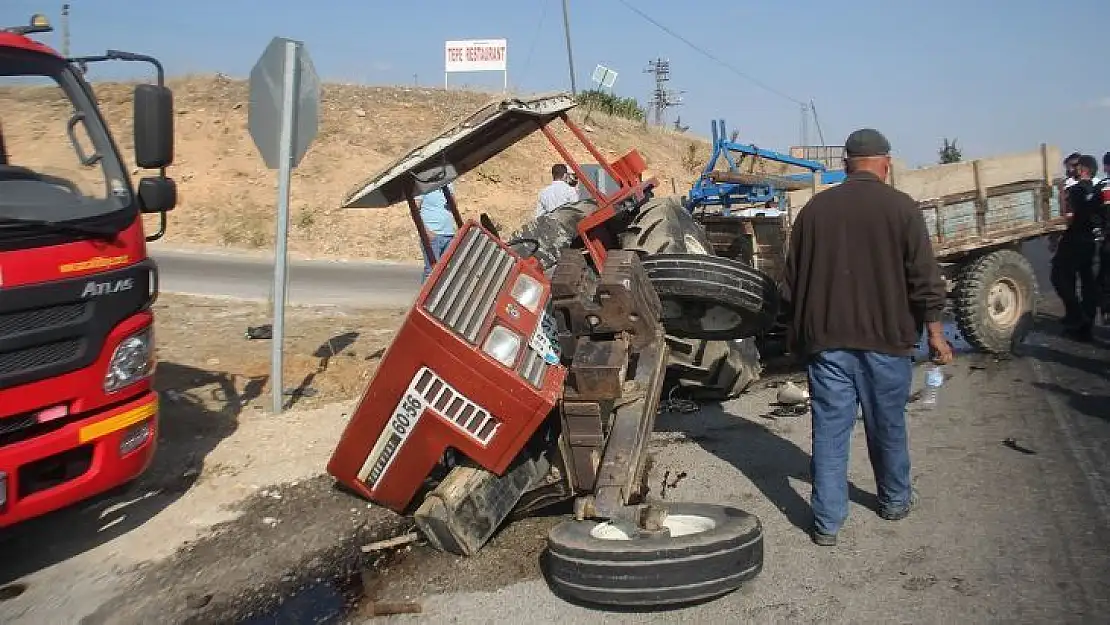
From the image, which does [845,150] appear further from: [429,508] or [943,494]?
[429,508]

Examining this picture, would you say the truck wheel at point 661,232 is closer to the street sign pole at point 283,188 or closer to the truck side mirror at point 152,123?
the street sign pole at point 283,188

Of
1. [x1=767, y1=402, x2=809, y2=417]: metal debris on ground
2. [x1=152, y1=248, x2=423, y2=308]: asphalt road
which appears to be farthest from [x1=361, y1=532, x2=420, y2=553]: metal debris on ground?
[x1=152, y1=248, x2=423, y2=308]: asphalt road

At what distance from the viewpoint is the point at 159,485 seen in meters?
5.55

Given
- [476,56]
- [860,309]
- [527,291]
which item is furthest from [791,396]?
[476,56]

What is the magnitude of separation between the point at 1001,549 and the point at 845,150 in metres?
2.04

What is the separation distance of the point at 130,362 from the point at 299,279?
11301 millimetres

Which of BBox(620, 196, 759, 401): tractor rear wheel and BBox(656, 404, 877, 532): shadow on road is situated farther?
BBox(620, 196, 759, 401): tractor rear wheel

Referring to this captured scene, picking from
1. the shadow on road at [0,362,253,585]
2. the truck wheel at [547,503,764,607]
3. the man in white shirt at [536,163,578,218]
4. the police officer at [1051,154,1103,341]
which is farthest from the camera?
the man in white shirt at [536,163,578,218]

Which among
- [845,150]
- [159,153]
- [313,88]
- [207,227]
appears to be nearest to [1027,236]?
[845,150]

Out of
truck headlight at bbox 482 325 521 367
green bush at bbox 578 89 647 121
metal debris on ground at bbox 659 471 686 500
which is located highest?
green bush at bbox 578 89 647 121

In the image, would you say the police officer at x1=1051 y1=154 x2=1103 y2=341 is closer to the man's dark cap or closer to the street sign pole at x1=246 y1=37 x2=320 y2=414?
the man's dark cap

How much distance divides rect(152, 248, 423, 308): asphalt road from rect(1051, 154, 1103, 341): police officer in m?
7.84

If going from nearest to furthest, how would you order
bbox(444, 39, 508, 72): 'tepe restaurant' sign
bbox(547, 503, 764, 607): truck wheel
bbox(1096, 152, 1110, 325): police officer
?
1. bbox(547, 503, 764, 607): truck wheel
2. bbox(1096, 152, 1110, 325): police officer
3. bbox(444, 39, 508, 72): 'tepe restaurant' sign

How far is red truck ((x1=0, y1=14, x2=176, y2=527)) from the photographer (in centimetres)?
397
